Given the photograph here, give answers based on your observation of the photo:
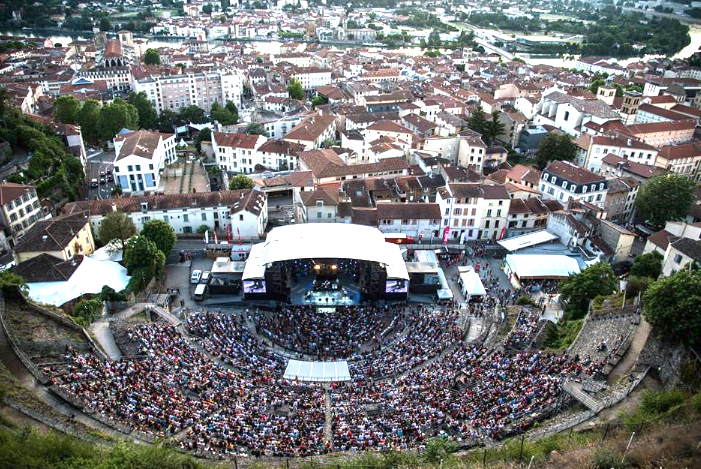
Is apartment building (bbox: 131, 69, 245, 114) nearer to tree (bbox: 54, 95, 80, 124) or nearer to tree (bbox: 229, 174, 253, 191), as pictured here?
tree (bbox: 54, 95, 80, 124)


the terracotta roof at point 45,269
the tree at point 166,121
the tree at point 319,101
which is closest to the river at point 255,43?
the tree at point 319,101

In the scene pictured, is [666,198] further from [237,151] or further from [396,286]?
[237,151]

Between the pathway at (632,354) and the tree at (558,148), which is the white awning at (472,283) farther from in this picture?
the tree at (558,148)

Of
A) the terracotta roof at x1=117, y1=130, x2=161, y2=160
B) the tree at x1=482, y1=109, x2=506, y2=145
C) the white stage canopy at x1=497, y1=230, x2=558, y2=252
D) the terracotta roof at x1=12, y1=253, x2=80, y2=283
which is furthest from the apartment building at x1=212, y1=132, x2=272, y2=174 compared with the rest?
the white stage canopy at x1=497, y1=230, x2=558, y2=252

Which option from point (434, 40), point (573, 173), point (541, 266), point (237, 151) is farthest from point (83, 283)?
point (434, 40)

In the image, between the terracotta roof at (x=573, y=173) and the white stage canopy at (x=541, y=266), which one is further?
the terracotta roof at (x=573, y=173)

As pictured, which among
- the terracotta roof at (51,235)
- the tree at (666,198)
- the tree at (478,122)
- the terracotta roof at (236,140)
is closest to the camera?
the terracotta roof at (51,235)
